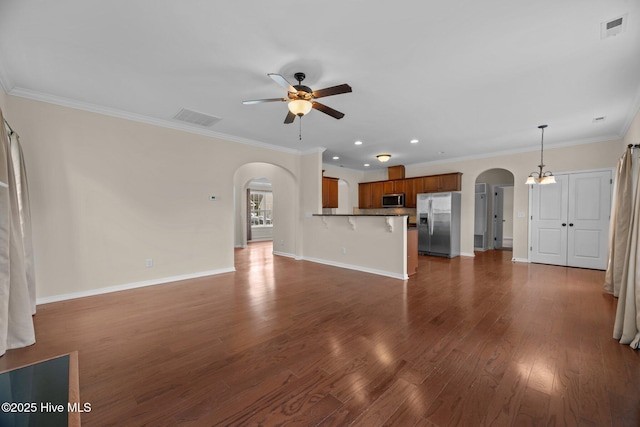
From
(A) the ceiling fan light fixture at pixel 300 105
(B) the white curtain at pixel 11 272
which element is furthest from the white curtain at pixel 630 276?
(B) the white curtain at pixel 11 272

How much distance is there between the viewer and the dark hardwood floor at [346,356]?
5.21 feet

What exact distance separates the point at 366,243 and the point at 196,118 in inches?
152

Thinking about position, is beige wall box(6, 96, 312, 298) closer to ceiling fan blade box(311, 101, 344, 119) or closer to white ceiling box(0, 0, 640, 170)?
white ceiling box(0, 0, 640, 170)

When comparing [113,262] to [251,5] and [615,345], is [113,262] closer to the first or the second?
[251,5]

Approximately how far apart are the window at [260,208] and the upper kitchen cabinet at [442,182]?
640 centimetres

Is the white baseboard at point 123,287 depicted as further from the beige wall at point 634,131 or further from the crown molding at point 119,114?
the beige wall at point 634,131

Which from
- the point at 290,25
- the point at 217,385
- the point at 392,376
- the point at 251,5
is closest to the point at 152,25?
the point at 251,5

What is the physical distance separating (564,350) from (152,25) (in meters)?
4.53

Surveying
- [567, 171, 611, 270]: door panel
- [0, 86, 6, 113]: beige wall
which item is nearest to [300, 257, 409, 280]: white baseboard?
[567, 171, 611, 270]: door panel

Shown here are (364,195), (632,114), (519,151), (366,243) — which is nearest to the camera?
(632,114)

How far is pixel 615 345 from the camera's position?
7.62 ft

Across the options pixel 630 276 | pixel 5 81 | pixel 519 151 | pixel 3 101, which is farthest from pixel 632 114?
pixel 3 101

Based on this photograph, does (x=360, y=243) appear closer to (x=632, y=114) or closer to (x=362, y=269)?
(x=362, y=269)

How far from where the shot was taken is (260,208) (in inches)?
423
